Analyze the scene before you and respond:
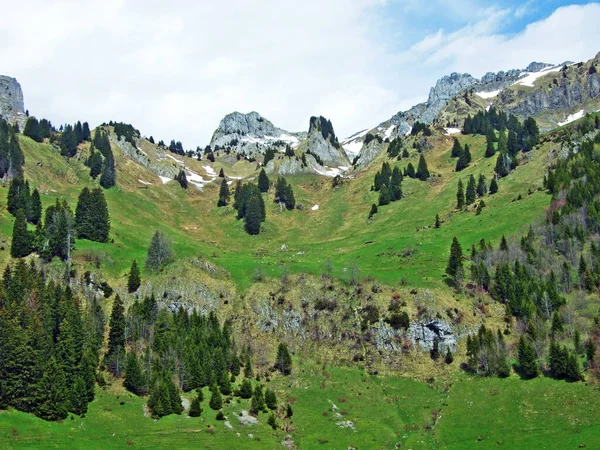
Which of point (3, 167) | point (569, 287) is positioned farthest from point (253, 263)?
point (3, 167)

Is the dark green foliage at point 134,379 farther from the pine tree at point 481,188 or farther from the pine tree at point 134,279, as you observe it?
the pine tree at point 481,188

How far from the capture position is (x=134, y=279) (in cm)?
11969

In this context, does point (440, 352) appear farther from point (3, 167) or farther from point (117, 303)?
point (3, 167)

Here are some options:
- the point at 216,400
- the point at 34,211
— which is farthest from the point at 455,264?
the point at 34,211

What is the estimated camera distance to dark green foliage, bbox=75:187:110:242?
451 ft

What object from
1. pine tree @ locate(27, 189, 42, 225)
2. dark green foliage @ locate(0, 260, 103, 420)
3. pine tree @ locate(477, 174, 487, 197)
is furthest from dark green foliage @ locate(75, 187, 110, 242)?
pine tree @ locate(477, 174, 487, 197)

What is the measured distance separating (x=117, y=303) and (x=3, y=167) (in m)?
88.9

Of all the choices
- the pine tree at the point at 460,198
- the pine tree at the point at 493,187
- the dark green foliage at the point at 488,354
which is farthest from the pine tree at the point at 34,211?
the pine tree at the point at 493,187

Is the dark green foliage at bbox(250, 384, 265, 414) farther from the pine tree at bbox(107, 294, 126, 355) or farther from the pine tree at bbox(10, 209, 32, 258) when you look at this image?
the pine tree at bbox(10, 209, 32, 258)

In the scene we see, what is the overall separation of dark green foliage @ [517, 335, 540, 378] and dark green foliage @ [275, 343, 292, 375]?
45244 millimetres

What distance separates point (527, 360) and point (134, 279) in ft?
290

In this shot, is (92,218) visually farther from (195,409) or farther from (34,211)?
(195,409)

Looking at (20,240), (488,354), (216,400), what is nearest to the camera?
(216,400)

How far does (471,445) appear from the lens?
72.2 metres
